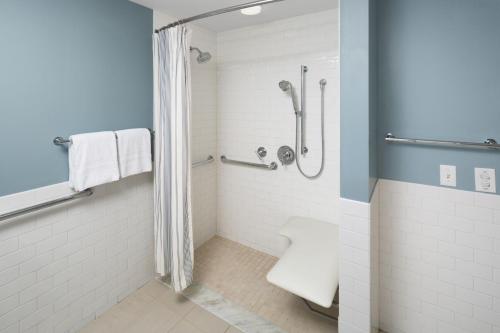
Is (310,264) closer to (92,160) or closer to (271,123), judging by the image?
(271,123)

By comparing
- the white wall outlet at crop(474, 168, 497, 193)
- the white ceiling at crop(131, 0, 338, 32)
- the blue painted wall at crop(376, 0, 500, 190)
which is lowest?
the white wall outlet at crop(474, 168, 497, 193)

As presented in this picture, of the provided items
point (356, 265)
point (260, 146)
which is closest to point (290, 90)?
point (260, 146)

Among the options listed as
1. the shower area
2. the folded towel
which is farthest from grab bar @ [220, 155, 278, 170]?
the folded towel

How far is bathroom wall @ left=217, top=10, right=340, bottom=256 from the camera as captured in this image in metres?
2.13

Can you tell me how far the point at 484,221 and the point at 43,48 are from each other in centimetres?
258

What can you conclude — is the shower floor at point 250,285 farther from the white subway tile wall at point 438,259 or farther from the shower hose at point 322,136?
the shower hose at point 322,136

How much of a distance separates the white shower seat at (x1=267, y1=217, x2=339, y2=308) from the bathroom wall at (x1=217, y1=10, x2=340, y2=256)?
248mm

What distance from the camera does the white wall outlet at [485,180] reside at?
136cm

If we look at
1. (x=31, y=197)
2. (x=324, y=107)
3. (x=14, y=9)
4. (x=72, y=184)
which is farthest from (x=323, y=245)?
(x=14, y=9)

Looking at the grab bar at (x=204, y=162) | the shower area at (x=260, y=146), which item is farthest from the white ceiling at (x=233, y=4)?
the grab bar at (x=204, y=162)

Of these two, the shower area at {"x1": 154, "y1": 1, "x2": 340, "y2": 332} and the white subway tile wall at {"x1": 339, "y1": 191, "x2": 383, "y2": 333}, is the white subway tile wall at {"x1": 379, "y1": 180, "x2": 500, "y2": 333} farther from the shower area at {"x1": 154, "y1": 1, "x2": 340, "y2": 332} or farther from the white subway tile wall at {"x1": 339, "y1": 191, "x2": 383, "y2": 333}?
the shower area at {"x1": 154, "y1": 1, "x2": 340, "y2": 332}

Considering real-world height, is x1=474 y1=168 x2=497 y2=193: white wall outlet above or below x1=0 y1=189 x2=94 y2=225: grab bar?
above

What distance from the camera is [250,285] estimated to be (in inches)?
87.0

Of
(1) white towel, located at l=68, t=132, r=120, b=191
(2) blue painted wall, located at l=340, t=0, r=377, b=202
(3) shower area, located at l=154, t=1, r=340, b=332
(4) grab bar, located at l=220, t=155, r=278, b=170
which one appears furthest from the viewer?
(4) grab bar, located at l=220, t=155, r=278, b=170
